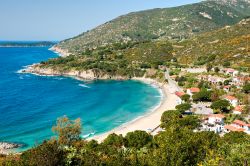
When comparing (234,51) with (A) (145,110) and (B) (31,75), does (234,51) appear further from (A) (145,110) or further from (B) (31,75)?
(B) (31,75)

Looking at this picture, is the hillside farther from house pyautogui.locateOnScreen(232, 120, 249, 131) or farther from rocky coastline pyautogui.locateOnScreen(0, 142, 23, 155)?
rocky coastline pyautogui.locateOnScreen(0, 142, 23, 155)

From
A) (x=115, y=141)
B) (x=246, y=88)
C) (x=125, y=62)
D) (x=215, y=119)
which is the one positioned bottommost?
(x=115, y=141)

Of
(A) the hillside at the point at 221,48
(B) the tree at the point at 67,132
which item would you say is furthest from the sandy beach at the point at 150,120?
(A) the hillside at the point at 221,48

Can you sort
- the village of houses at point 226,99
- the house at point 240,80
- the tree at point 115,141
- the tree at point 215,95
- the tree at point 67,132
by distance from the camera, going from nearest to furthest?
the tree at point 67,132
the tree at point 115,141
the village of houses at point 226,99
the tree at point 215,95
the house at point 240,80

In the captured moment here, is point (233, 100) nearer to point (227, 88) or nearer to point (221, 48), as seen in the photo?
point (227, 88)

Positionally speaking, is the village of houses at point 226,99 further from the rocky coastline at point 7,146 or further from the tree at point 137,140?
the rocky coastline at point 7,146

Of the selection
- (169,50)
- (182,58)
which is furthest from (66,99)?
(169,50)

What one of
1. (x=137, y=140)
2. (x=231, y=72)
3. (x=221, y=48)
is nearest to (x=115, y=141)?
(x=137, y=140)

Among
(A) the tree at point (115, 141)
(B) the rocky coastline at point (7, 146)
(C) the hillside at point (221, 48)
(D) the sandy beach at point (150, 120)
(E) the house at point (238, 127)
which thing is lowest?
(B) the rocky coastline at point (7, 146)
